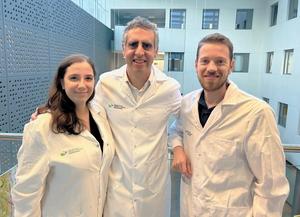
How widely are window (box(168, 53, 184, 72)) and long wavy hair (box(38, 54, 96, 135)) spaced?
9571 mm

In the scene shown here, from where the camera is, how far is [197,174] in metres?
1.37

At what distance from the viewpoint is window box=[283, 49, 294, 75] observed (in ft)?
28.5

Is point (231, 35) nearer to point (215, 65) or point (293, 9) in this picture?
point (293, 9)

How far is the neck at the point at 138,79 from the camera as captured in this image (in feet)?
5.03

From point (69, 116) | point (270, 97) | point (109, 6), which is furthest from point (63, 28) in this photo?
point (270, 97)

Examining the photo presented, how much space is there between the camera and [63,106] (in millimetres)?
1328

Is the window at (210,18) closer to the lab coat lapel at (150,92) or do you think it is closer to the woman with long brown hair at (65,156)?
the lab coat lapel at (150,92)

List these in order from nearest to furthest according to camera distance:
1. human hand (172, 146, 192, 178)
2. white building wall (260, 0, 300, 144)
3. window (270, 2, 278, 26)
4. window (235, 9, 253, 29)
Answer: human hand (172, 146, 192, 178) < white building wall (260, 0, 300, 144) < window (270, 2, 278, 26) < window (235, 9, 253, 29)

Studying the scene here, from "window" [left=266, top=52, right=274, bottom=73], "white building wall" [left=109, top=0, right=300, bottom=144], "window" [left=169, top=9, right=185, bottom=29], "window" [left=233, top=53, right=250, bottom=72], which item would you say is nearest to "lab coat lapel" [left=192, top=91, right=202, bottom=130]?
"white building wall" [left=109, top=0, right=300, bottom=144]

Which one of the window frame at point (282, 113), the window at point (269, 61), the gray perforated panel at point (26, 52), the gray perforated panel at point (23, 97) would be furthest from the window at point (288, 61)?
the gray perforated panel at point (23, 97)

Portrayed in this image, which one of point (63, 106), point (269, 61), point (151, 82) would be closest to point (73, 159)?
point (63, 106)

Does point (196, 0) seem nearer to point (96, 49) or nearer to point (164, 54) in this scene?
point (164, 54)

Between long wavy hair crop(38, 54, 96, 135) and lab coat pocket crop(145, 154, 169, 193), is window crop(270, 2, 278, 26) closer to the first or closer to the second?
lab coat pocket crop(145, 154, 169, 193)

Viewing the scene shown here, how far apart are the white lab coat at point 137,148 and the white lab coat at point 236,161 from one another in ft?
0.60
